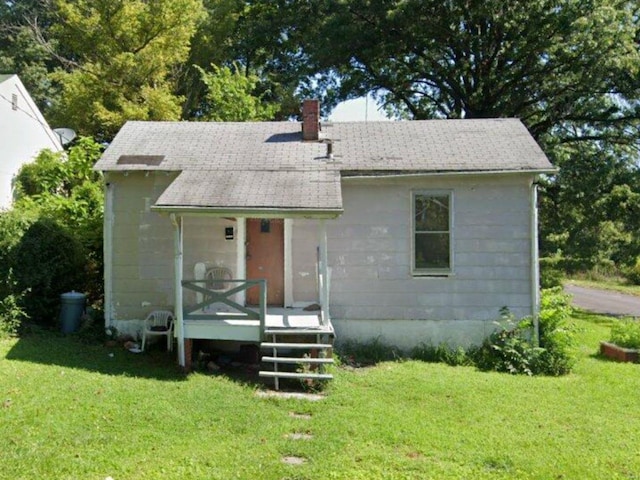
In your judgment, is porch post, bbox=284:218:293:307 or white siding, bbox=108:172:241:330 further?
porch post, bbox=284:218:293:307

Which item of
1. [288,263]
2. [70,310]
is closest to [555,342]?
[288,263]

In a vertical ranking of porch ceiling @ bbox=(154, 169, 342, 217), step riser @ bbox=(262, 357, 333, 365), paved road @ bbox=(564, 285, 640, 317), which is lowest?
paved road @ bbox=(564, 285, 640, 317)

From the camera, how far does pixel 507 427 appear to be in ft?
20.8

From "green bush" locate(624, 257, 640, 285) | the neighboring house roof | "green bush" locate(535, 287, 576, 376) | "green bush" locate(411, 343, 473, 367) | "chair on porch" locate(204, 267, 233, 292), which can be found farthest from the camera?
"green bush" locate(624, 257, 640, 285)

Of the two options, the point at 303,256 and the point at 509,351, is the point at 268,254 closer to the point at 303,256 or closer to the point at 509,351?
the point at 303,256

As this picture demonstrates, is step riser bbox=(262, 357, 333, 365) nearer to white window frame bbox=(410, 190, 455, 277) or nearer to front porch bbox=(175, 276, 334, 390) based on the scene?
front porch bbox=(175, 276, 334, 390)

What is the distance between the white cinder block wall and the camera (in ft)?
32.6

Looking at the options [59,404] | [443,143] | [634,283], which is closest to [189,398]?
[59,404]

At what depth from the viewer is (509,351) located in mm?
9367

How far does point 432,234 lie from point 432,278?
2.64 ft

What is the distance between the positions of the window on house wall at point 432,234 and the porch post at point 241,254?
3.14 meters

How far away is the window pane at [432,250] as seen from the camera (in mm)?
10016

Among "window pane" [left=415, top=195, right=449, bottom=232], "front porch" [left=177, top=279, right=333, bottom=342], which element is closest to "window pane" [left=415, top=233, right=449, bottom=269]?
"window pane" [left=415, top=195, right=449, bottom=232]

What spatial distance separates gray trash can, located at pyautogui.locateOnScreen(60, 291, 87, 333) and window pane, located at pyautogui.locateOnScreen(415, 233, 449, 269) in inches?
250
